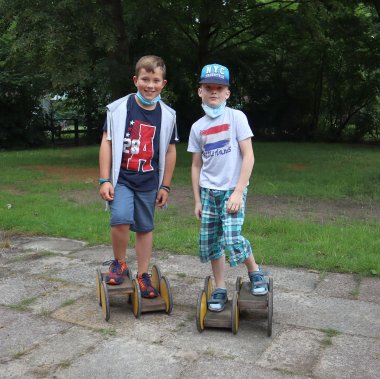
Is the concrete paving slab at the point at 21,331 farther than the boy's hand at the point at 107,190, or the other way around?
the boy's hand at the point at 107,190

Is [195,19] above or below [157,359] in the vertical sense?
above

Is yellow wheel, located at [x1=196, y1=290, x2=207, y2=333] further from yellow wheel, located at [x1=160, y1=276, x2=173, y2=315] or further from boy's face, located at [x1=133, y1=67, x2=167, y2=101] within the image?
boy's face, located at [x1=133, y1=67, x2=167, y2=101]

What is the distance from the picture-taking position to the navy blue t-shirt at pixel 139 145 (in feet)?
13.3

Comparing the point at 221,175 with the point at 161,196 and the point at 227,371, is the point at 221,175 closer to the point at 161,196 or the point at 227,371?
the point at 161,196

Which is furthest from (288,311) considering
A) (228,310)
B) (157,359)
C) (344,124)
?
(344,124)

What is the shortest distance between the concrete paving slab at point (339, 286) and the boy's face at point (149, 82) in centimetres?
202

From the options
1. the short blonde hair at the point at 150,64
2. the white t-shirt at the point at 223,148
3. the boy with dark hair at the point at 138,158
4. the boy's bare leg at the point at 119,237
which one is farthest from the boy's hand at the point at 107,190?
the short blonde hair at the point at 150,64

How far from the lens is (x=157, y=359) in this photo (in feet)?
A: 10.8

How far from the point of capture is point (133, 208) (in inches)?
161

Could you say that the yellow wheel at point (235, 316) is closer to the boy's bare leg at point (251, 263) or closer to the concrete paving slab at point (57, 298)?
the boy's bare leg at point (251, 263)

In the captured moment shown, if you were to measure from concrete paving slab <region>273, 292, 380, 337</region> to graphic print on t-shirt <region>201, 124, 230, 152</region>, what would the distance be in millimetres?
1262

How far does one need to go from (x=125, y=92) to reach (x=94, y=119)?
9405 millimetres

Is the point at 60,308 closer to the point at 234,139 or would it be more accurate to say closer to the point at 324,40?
the point at 234,139

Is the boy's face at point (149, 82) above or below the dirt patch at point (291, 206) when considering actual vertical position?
above
